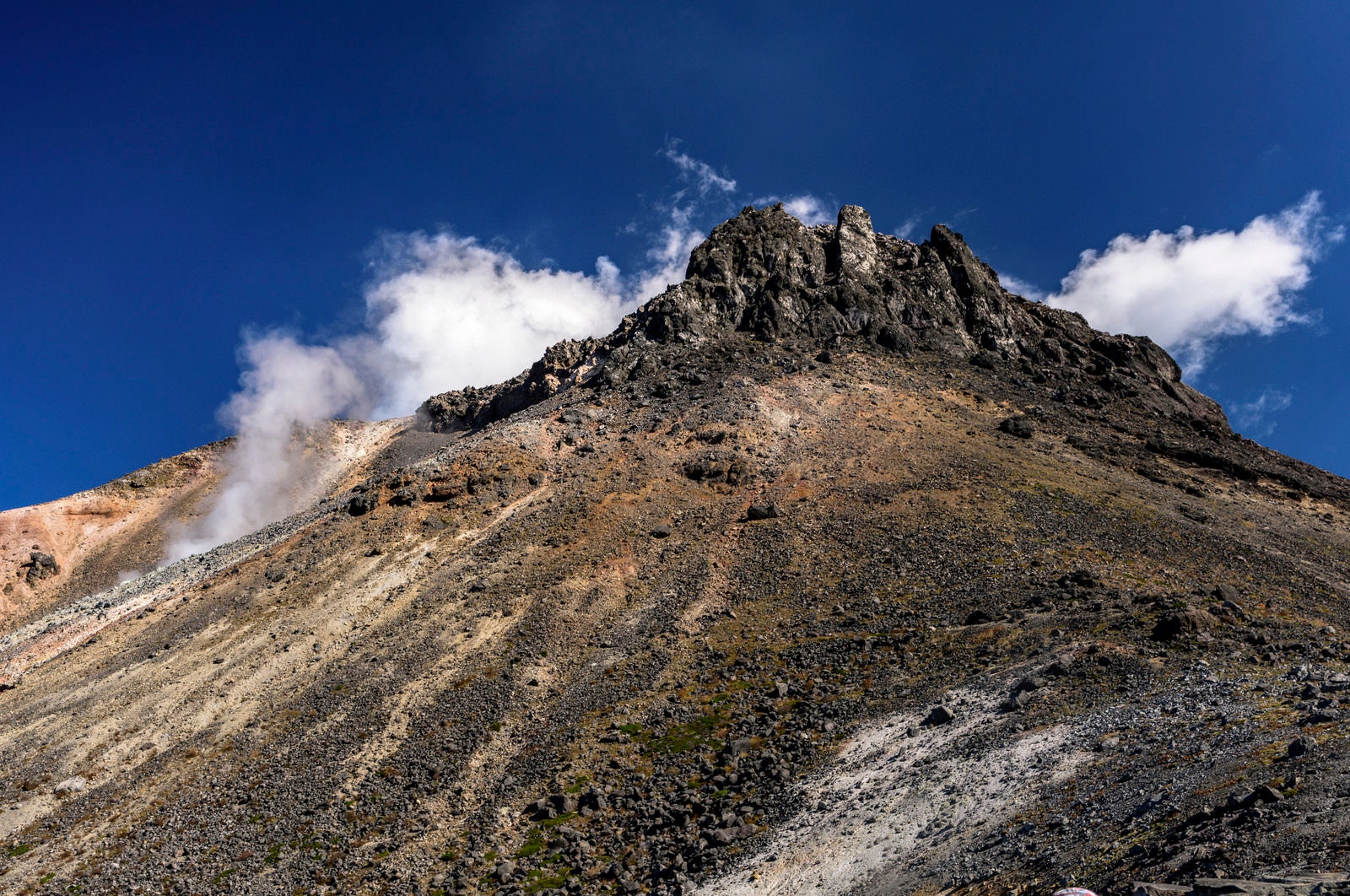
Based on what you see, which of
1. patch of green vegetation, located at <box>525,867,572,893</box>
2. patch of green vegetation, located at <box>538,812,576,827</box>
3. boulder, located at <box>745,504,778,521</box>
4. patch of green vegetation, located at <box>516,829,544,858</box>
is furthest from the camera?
boulder, located at <box>745,504,778,521</box>

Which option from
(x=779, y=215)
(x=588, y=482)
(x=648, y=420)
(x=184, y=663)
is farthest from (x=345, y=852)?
(x=779, y=215)

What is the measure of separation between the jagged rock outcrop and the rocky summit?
4.78 feet

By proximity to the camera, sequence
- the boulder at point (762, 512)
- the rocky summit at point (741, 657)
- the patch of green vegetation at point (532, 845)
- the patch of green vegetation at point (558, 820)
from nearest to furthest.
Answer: the rocky summit at point (741, 657) < the patch of green vegetation at point (532, 845) < the patch of green vegetation at point (558, 820) < the boulder at point (762, 512)

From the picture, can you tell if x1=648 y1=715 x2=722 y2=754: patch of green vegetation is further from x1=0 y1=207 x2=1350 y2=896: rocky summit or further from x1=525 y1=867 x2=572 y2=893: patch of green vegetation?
x1=525 y1=867 x2=572 y2=893: patch of green vegetation

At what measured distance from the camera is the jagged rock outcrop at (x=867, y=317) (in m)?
95.8

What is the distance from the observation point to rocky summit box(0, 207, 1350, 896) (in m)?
26.3

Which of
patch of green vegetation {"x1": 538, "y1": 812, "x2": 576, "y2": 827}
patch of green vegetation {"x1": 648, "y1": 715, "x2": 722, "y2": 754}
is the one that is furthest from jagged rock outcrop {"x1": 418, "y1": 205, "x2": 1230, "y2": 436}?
patch of green vegetation {"x1": 538, "y1": 812, "x2": 576, "y2": 827}

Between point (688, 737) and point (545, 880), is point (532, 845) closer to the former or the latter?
point (545, 880)

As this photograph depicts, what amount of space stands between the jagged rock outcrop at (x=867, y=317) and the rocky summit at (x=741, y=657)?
4.78 ft

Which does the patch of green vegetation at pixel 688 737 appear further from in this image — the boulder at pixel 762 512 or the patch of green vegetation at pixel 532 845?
the boulder at pixel 762 512

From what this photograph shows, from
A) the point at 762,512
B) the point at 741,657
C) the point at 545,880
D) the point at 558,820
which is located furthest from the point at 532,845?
the point at 762,512

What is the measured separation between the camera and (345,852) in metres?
35.0

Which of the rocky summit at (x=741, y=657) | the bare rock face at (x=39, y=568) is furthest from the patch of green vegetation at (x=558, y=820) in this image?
the bare rock face at (x=39, y=568)

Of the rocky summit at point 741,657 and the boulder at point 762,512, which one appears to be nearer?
the rocky summit at point 741,657
